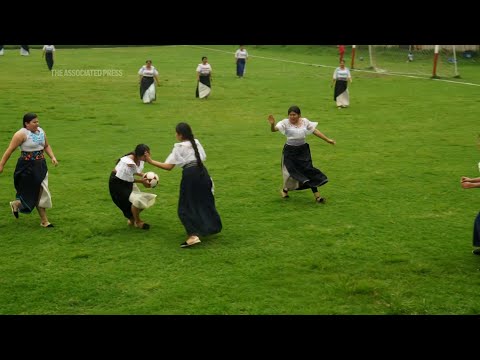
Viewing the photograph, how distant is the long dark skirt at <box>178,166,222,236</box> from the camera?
8445 mm

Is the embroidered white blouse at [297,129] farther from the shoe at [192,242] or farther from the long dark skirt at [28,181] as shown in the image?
the long dark skirt at [28,181]

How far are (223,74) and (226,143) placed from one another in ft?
59.6

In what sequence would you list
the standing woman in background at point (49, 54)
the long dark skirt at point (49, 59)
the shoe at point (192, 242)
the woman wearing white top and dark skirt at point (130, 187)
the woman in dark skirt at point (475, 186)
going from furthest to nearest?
1. the long dark skirt at point (49, 59)
2. the standing woman in background at point (49, 54)
3. the woman wearing white top and dark skirt at point (130, 187)
4. the shoe at point (192, 242)
5. the woman in dark skirt at point (475, 186)

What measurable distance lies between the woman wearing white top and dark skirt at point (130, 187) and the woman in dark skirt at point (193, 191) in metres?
0.40

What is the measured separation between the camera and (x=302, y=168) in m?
10.4

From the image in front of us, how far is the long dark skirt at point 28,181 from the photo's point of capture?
905cm

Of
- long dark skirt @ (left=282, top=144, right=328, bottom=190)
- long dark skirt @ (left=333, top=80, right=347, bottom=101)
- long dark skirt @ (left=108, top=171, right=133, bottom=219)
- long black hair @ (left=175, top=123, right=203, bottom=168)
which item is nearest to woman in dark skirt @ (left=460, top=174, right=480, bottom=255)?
long dark skirt @ (left=282, top=144, right=328, bottom=190)

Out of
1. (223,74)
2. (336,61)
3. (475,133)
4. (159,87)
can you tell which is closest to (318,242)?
(475,133)

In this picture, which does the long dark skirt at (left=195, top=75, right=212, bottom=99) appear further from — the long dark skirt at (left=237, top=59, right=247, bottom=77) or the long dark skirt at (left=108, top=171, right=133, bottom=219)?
the long dark skirt at (left=108, top=171, right=133, bottom=219)

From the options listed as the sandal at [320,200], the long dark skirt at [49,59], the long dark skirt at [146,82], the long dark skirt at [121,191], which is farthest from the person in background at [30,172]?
the long dark skirt at [49,59]

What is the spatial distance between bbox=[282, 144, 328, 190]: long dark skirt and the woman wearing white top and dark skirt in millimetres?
2667

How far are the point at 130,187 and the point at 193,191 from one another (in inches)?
42.9
